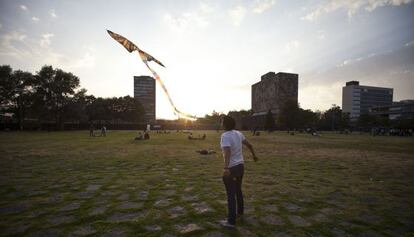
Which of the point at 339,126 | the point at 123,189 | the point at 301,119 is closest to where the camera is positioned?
the point at 123,189

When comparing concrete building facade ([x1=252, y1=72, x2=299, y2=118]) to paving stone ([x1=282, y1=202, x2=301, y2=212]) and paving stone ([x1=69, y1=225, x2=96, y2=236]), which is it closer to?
paving stone ([x1=282, y1=202, x2=301, y2=212])

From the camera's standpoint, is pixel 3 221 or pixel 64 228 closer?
pixel 64 228

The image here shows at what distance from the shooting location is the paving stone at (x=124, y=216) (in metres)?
4.29

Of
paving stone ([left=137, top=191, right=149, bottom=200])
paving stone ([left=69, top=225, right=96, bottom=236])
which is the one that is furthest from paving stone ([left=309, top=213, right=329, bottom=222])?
paving stone ([left=69, top=225, right=96, bottom=236])

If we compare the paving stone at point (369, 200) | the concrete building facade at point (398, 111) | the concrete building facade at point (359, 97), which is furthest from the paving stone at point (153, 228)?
the concrete building facade at point (359, 97)

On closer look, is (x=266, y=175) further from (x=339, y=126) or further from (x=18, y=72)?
(x=339, y=126)

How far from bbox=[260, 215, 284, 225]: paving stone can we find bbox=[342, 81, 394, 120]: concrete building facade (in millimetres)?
183063

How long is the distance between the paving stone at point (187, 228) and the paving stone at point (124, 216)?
977mm

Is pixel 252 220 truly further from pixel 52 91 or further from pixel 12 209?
pixel 52 91

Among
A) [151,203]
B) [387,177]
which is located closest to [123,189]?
[151,203]

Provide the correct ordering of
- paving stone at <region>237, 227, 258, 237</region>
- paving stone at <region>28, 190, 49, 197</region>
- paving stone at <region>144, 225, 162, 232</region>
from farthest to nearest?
paving stone at <region>28, 190, 49, 197</region> → paving stone at <region>144, 225, 162, 232</region> → paving stone at <region>237, 227, 258, 237</region>

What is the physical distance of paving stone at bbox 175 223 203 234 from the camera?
3.82m

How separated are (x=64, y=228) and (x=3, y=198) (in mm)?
2978

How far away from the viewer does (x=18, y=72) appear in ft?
197
